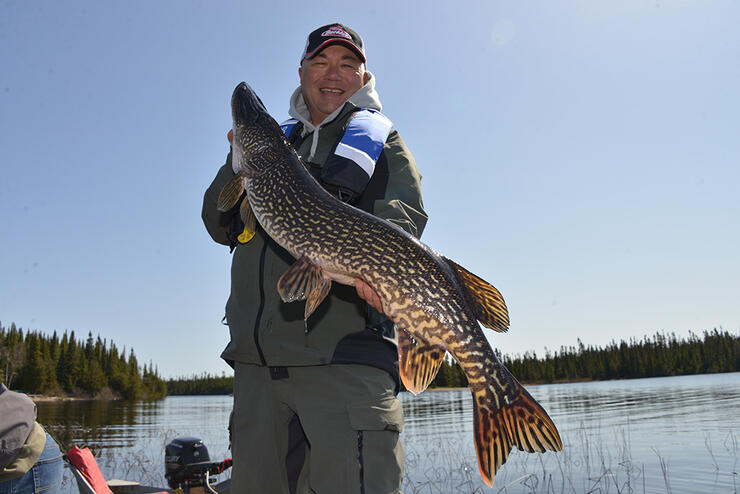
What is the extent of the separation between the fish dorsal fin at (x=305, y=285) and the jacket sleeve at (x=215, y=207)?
3.23 ft

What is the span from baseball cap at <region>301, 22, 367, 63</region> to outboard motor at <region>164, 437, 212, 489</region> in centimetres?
487

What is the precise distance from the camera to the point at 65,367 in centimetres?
8512

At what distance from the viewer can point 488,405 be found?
→ 8.36 feet

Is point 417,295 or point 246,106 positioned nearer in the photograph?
point 417,295

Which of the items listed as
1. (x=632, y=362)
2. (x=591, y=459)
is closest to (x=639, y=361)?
(x=632, y=362)

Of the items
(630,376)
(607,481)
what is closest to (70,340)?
(607,481)

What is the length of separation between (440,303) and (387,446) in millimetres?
799

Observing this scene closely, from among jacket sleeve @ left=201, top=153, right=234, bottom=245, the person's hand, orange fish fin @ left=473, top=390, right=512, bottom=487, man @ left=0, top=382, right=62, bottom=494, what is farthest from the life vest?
man @ left=0, top=382, right=62, bottom=494

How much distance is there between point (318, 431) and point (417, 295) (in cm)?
90

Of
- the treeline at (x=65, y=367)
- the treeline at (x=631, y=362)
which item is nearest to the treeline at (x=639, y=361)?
the treeline at (x=631, y=362)

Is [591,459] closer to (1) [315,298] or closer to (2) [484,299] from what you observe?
(2) [484,299]

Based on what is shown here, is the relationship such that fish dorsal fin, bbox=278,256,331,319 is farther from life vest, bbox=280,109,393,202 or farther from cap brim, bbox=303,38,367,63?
cap brim, bbox=303,38,367,63

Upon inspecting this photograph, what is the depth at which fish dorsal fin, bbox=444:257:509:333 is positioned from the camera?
2863 millimetres

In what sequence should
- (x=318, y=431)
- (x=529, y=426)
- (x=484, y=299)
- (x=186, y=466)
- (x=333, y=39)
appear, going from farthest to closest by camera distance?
1. (x=186, y=466)
2. (x=333, y=39)
3. (x=484, y=299)
4. (x=318, y=431)
5. (x=529, y=426)
